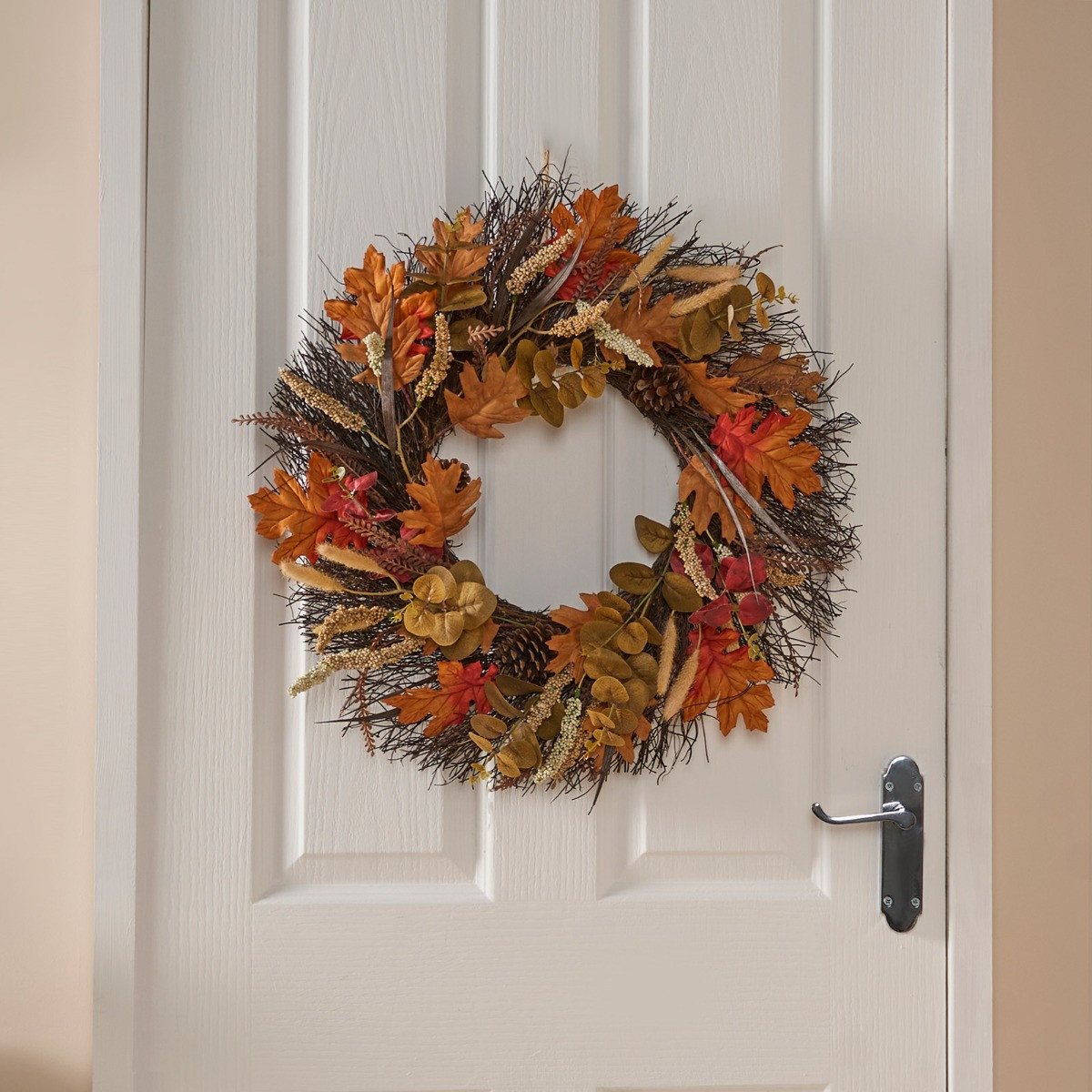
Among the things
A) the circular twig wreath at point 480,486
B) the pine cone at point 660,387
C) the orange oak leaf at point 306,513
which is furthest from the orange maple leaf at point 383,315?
the pine cone at point 660,387

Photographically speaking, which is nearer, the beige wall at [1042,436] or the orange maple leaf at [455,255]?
the orange maple leaf at [455,255]

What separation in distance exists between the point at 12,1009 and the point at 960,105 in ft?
4.55

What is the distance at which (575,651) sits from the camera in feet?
2.89

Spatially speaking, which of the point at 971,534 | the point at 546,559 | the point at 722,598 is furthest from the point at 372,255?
the point at 971,534

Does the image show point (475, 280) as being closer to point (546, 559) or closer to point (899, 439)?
point (546, 559)

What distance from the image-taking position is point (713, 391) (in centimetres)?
90

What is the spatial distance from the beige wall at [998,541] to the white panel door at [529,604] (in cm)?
7

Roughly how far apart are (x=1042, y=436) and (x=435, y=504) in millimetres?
674

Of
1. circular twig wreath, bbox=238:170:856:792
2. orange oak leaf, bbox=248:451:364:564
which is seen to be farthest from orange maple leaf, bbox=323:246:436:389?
orange oak leaf, bbox=248:451:364:564

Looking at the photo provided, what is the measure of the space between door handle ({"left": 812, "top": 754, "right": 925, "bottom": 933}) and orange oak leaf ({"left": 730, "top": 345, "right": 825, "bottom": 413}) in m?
0.42

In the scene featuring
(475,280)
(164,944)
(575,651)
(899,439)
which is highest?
(475,280)

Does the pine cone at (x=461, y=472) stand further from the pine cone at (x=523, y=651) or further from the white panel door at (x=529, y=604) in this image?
the pine cone at (x=523, y=651)

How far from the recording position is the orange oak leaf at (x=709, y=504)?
90 centimetres

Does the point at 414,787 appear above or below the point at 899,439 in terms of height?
below
